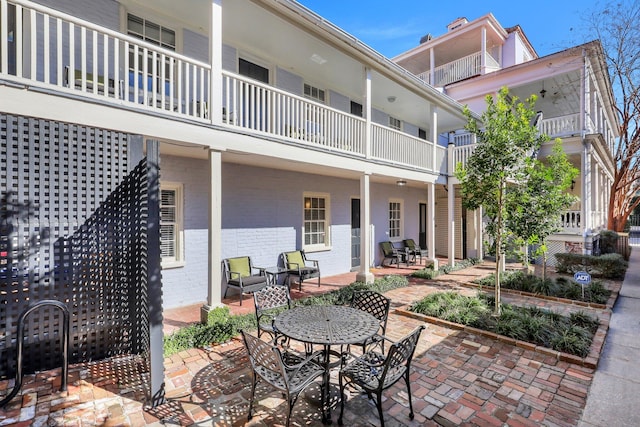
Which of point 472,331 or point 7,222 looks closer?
point 7,222

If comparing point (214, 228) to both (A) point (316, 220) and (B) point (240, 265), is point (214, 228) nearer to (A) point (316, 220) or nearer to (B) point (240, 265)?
(B) point (240, 265)

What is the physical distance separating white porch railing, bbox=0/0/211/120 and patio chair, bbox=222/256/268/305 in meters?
3.30

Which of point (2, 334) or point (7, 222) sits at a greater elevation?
point (7, 222)

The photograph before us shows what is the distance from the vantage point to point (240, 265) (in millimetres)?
6945

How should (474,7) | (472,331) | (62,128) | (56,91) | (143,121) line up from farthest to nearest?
(474,7) < (472,331) < (143,121) < (56,91) < (62,128)

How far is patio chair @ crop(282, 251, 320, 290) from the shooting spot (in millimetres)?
7489

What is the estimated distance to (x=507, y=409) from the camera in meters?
3.03

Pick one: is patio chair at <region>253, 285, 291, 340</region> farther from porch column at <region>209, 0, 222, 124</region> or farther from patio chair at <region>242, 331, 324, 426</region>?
porch column at <region>209, 0, 222, 124</region>

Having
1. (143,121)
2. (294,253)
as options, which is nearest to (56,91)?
(143,121)

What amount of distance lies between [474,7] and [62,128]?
1643cm

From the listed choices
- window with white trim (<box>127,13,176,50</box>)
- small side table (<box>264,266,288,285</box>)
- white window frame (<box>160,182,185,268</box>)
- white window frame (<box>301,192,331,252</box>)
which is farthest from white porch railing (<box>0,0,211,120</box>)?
white window frame (<box>301,192,331,252</box>)

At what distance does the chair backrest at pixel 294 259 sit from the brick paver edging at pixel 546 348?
3187 mm

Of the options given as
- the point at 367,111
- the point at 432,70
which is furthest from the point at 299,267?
the point at 432,70

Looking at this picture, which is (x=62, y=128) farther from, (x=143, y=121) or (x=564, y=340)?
(x=564, y=340)
